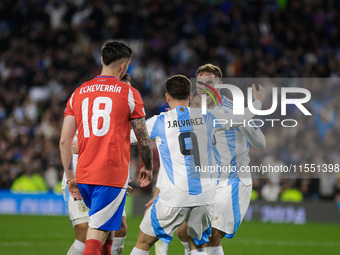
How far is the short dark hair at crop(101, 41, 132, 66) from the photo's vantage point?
17.8 ft

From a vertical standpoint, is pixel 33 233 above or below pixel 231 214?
below

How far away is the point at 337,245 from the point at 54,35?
1403 centimetres

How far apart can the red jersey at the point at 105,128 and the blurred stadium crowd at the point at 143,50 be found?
11940 mm

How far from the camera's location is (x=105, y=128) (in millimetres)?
5277

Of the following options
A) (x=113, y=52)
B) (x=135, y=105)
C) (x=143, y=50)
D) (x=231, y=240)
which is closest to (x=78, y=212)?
(x=135, y=105)

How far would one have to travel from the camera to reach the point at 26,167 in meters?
18.2

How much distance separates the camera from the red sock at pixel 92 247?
5.12m

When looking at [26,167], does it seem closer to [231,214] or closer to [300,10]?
[300,10]

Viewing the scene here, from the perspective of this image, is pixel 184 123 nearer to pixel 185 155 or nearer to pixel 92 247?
pixel 185 155

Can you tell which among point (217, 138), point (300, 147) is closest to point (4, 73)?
point (300, 147)

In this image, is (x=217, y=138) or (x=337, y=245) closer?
(x=217, y=138)

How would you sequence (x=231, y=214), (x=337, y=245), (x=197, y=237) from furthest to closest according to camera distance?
Answer: (x=337, y=245)
(x=231, y=214)
(x=197, y=237)

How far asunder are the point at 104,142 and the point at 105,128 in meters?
0.12

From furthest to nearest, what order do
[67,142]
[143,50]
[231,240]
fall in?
[143,50]
[231,240]
[67,142]
